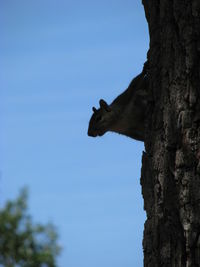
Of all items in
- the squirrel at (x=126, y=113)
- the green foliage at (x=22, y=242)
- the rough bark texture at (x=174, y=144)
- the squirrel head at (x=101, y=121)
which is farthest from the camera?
the green foliage at (x=22, y=242)

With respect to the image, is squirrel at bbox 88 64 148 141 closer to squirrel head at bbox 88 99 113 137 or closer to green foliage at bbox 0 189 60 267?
squirrel head at bbox 88 99 113 137

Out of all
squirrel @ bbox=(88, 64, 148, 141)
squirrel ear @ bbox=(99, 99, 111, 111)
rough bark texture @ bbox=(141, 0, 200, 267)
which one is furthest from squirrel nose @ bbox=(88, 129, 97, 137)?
rough bark texture @ bbox=(141, 0, 200, 267)

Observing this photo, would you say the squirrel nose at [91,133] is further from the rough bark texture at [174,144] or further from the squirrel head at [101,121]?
the rough bark texture at [174,144]

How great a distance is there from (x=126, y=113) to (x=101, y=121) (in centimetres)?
133

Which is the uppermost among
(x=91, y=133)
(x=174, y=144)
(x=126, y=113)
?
(x=91, y=133)

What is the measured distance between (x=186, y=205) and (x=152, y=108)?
0.84 m

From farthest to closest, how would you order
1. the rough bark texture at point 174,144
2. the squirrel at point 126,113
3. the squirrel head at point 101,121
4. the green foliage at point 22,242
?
the green foliage at point 22,242
the squirrel head at point 101,121
the squirrel at point 126,113
the rough bark texture at point 174,144

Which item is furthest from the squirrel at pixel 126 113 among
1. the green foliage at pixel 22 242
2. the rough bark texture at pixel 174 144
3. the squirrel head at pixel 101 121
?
the green foliage at pixel 22 242

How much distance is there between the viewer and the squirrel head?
829 centimetres

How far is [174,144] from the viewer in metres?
3.84

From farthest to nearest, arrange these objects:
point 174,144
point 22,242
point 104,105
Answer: point 22,242, point 104,105, point 174,144

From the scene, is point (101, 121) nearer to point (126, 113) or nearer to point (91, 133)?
point (91, 133)

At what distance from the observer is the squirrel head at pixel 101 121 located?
27.2 ft

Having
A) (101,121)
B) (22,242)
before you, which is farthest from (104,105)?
(22,242)
